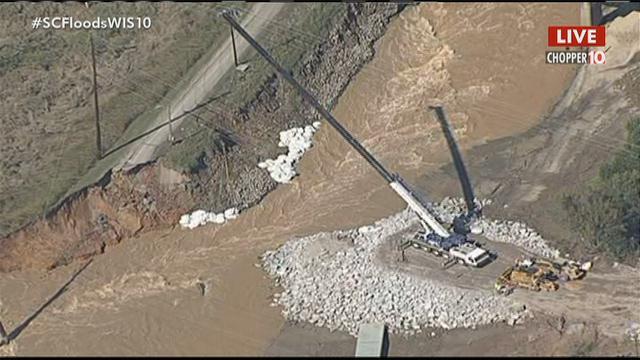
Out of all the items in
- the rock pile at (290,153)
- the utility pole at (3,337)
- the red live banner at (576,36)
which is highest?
the red live banner at (576,36)

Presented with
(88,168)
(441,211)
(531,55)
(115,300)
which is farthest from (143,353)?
(531,55)

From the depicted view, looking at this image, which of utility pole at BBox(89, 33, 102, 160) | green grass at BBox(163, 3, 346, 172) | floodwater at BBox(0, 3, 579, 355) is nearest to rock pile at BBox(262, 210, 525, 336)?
floodwater at BBox(0, 3, 579, 355)

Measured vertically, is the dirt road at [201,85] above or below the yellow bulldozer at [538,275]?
above

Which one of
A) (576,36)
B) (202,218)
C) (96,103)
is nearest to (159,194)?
(202,218)

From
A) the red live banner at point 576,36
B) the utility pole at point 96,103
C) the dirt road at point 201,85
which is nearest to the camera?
the dirt road at point 201,85

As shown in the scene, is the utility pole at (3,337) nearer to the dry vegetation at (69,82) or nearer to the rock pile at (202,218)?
the dry vegetation at (69,82)

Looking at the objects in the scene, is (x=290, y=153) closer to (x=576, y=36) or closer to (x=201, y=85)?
(x=201, y=85)

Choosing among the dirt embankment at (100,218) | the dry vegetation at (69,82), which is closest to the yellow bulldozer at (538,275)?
the dirt embankment at (100,218)
